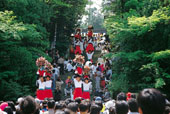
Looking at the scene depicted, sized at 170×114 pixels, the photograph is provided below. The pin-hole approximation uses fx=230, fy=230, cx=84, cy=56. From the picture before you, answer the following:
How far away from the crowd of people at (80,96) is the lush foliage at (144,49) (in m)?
1.27

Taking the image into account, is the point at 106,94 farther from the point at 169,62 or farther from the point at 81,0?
the point at 81,0

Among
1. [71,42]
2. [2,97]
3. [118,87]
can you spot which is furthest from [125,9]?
[71,42]

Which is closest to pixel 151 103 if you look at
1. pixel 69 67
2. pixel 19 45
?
pixel 19 45

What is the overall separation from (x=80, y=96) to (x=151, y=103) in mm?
7576

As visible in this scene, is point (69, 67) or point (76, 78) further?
point (69, 67)

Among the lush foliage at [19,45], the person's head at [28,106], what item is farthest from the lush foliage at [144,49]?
the person's head at [28,106]

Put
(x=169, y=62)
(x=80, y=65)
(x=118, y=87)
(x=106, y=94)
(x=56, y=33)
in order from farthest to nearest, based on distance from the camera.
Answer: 1. (x=56, y=33)
2. (x=80, y=65)
3. (x=106, y=94)
4. (x=118, y=87)
5. (x=169, y=62)

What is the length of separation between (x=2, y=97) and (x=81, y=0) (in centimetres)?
1267

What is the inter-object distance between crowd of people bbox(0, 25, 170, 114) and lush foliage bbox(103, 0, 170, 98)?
4.17 ft

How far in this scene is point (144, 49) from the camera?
10.0 m

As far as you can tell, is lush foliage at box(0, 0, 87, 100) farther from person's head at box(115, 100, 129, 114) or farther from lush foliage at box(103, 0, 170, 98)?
person's head at box(115, 100, 129, 114)

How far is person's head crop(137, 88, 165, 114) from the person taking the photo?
2.01 metres

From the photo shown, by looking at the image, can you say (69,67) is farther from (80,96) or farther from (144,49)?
(144,49)

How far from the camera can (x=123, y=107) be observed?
3414mm
